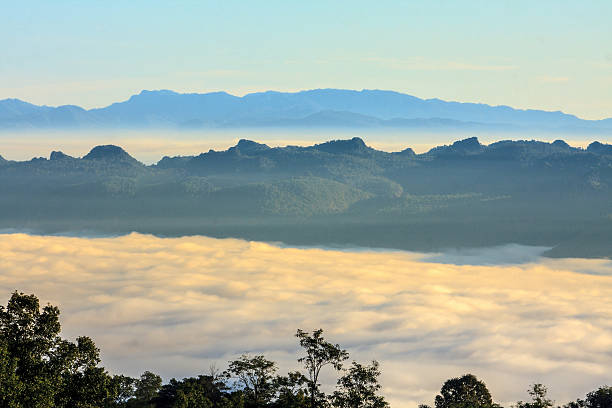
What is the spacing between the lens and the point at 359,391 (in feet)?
187

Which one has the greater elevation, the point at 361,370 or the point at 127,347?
the point at 127,347

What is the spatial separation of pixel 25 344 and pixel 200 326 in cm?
14603

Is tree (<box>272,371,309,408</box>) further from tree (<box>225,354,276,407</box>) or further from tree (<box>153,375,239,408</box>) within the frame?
tree (<box>153,375,239,408</box>)

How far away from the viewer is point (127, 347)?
522 ft

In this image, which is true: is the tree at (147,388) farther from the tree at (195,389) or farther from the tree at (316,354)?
the tree at (316,354)

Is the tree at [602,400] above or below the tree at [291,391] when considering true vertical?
above

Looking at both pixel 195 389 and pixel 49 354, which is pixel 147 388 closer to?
pixel 195 389

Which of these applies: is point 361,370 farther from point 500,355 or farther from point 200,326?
point 200,326

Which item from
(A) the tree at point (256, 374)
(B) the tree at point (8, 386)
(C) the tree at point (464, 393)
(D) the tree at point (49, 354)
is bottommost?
(B) the tree at point (8, 386)

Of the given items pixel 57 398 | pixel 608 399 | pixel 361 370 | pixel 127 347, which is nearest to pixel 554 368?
pixel 608 399

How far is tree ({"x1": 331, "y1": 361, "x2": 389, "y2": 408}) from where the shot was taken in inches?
2227

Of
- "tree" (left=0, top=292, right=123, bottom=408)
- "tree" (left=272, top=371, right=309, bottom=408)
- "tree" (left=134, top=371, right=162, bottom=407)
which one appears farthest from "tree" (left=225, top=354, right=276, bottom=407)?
"tree" (left=0, top=292, right=123, bottom=408)

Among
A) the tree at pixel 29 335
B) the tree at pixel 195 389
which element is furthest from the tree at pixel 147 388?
the tree at pixel 29 335

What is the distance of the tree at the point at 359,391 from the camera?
56.6 m
